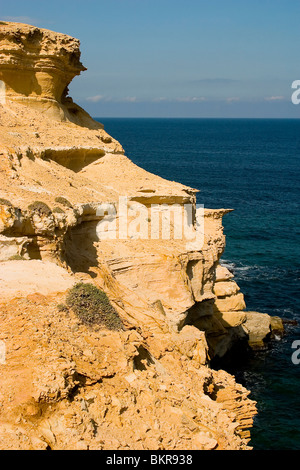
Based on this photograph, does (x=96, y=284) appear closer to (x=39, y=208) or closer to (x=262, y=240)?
(x=39, y=208)

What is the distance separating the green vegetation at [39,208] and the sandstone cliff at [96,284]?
51 mm

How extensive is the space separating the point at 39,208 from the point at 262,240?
44.9 metres

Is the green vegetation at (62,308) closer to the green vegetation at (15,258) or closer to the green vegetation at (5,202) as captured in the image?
the green vegetation at (15,258)

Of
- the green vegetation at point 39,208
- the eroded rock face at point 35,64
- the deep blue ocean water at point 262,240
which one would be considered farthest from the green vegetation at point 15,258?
the eroded rock face at point 35,64

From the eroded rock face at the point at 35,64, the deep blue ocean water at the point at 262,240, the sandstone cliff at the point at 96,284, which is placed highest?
the eroded rock face at the point at 35,64

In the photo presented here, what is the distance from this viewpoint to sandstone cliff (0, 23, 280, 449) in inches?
510

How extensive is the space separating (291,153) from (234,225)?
91537 mm

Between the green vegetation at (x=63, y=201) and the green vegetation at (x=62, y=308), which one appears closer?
the green vegetation at (x=62, y=308)

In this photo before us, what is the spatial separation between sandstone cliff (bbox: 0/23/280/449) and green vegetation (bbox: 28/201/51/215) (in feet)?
0.17

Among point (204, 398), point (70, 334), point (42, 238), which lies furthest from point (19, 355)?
point (42, 238)

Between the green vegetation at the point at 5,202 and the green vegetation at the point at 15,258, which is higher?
the green vegetation at the point at 5,202

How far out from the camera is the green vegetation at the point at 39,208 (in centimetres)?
2214

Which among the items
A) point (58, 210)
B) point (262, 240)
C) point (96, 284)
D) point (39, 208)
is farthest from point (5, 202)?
point (262, 240)

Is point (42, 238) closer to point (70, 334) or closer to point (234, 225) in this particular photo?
point (70, 334)
